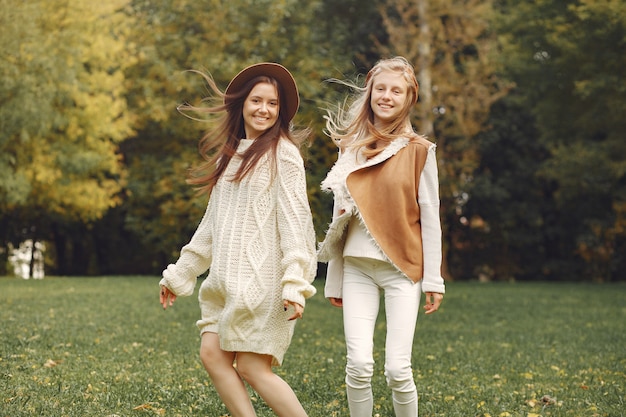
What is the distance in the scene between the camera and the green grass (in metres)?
5.76

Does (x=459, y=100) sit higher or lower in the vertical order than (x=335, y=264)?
higher

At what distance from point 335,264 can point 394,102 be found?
969mm

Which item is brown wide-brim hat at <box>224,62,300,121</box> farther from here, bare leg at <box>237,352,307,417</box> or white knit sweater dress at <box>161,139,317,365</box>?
bare leg at <box>237,352,307,417</box>

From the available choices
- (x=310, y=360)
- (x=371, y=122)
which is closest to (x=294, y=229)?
(x=371, y=122)

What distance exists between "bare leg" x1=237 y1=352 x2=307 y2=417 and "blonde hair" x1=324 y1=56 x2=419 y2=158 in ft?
4.28

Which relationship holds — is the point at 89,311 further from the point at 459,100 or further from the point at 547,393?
the point at 459,100

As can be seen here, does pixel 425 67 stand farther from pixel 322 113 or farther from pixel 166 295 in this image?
pixel 166 295

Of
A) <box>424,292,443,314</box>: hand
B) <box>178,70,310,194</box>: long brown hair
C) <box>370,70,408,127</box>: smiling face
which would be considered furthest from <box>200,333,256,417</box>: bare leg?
<box>370,70,408,127</box>: smiling face

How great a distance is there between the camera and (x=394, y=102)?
4523mm

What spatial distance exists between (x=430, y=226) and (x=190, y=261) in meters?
1.31

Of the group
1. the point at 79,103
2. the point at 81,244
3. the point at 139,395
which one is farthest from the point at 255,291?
the point at 81,244

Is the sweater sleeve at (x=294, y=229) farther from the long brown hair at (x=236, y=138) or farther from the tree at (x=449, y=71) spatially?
the tree at (x=449, y=71)

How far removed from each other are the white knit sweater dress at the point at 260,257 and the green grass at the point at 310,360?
5.63 ft

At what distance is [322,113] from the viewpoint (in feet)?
73.0
